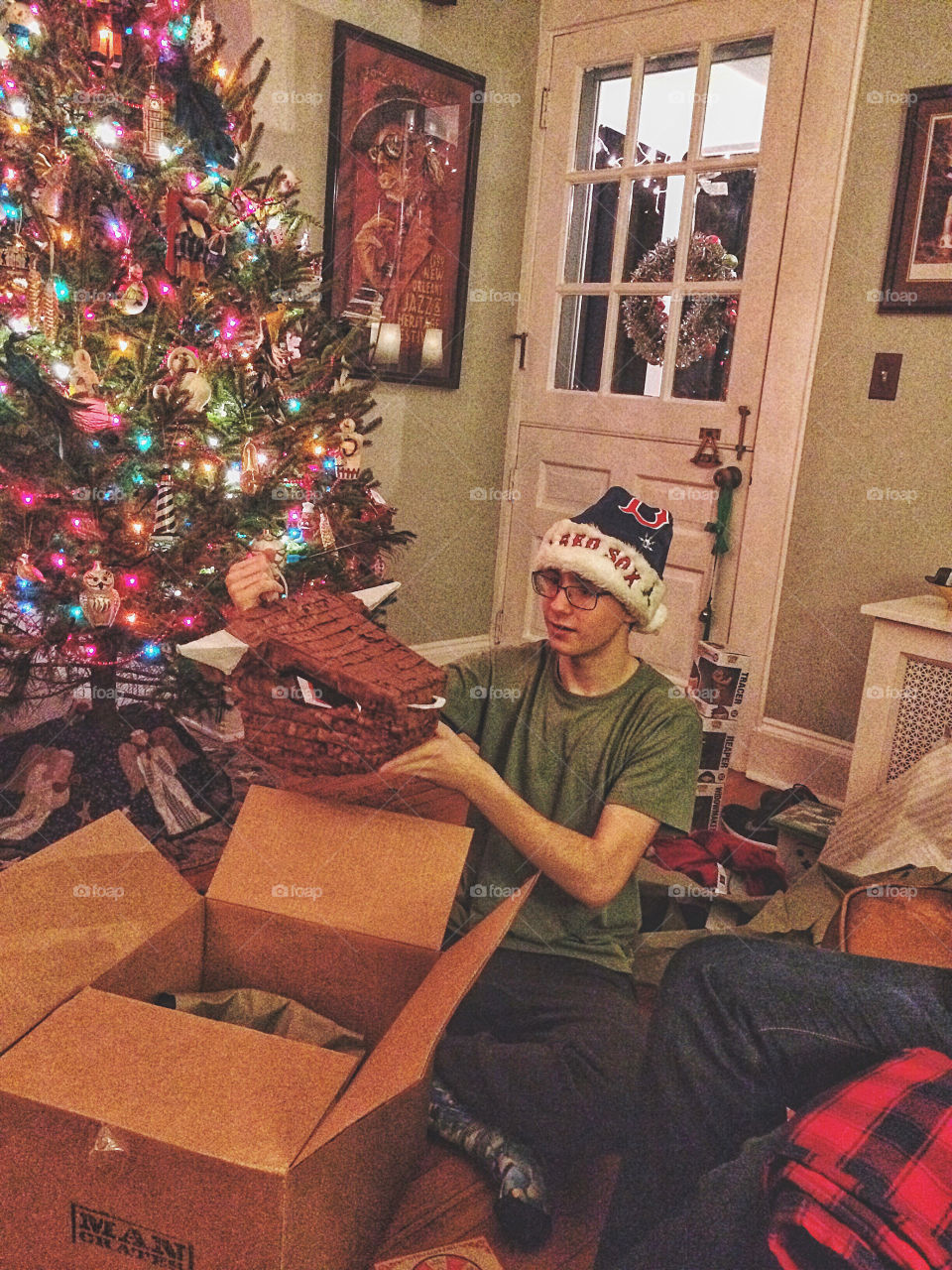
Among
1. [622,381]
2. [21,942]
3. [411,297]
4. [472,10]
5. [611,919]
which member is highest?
[472,10]

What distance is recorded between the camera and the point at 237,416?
2.24m

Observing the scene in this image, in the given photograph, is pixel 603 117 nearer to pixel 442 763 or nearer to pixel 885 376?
pixel 885 376

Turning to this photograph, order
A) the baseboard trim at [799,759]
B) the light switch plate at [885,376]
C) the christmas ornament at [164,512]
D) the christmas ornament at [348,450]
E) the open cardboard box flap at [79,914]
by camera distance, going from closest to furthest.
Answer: the open cardboard box flap at [79,914], the christmas ornament at [164,512], the christmas ornament at [348,450], the light switch plate at [885,376], the baseboard trim at [799,759]

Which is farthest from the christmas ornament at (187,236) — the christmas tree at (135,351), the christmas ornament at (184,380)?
the christmas ornament at (184,380)

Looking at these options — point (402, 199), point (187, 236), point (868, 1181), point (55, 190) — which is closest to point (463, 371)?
point (402, 199)

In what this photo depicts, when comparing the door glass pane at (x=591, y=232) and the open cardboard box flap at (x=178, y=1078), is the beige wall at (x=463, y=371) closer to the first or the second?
the door glass pane at (x=591, y=232)

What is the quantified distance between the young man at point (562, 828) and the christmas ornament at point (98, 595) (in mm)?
958

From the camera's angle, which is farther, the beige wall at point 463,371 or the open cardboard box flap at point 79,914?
the beige wall at point 463,371

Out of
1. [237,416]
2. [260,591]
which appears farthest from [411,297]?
[260,591]

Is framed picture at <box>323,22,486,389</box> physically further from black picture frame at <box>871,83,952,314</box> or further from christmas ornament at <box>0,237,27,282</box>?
black picture frame at <box>871,83,952,314</box>

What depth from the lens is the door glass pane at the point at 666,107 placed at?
10.4ft

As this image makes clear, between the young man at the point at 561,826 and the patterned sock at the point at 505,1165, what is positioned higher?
the young man at the point at 561,826

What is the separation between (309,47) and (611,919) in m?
2.81

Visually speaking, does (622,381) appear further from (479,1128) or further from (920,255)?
(479,1128)
